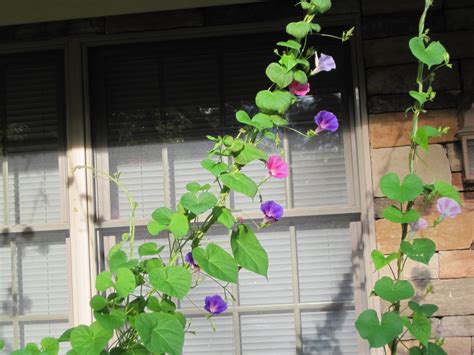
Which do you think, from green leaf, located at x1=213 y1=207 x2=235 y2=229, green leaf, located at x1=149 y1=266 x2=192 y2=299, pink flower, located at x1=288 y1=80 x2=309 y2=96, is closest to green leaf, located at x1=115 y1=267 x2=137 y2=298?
green leaf, located at x1=149 y1=266 x2=192 y2=299

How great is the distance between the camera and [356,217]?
2205 mm

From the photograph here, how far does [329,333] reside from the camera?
219 cm

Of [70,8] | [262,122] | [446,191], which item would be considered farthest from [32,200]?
[446,191]

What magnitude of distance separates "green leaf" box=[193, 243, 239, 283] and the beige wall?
1090 mm

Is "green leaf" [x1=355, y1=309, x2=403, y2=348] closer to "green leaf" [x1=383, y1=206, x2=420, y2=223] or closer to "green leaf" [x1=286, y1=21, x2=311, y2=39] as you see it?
"green leaf" [x1=383, y1=206, x2=420, y2=223]

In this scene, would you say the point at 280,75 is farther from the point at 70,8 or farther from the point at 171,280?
the point at 70,8

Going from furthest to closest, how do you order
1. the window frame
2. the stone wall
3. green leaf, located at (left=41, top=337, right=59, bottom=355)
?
the window frame
the stone wall
green leaf, located at (left=41, top=337, right=59, bottom=355)

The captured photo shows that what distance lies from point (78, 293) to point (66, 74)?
2.81ft

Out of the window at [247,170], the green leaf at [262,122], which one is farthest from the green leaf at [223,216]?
the window at [247,170]

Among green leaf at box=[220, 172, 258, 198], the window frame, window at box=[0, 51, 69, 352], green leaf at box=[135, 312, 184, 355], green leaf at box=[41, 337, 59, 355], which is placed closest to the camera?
green leaf at box=[135, 312, 184, 355]

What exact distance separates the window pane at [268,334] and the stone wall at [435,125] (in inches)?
18.6

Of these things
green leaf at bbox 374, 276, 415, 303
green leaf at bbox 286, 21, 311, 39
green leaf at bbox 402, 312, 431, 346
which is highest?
green leaf at bbox 286, 21, 311, 39

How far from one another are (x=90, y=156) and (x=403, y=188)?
4.09 feet

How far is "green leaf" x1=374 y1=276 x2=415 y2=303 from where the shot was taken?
63.0 inches
